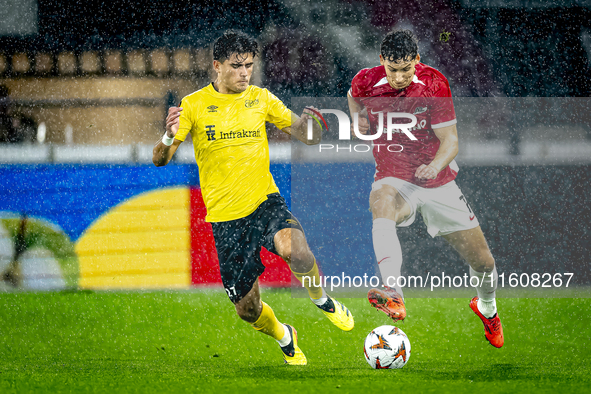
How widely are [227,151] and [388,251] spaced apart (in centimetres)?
106

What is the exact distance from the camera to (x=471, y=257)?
3.70 meters

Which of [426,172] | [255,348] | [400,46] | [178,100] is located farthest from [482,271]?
[178,100]

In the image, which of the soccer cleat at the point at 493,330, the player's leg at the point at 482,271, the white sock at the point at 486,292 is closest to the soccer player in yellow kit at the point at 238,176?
the player's leg at the point at 482,271

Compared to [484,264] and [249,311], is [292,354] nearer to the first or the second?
[249,311]

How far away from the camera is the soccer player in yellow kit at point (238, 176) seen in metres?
3.42

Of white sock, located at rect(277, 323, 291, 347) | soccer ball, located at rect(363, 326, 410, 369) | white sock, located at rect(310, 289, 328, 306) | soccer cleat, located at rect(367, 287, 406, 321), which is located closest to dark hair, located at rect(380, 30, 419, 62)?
soccer cleat, located at rect(367, 287, 406, 321)

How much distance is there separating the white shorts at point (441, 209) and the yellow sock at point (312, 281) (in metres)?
0.59

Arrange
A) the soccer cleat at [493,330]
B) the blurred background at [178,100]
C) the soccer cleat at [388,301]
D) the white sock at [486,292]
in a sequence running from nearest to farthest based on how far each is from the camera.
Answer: the soccer cleat at [388,301]
the white sock at [486,292]
the soccer cleat at [493,330]
the blurred background at [178,100]

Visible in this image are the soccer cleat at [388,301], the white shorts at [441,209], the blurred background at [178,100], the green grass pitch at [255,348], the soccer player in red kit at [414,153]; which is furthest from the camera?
the blurred background at [178,100]

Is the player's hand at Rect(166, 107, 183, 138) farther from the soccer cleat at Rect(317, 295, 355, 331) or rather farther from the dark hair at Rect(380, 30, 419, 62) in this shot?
the soccer cleat at Rect(317, 295, 355, 331)

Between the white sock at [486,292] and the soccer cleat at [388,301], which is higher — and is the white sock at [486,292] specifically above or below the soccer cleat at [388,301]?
below

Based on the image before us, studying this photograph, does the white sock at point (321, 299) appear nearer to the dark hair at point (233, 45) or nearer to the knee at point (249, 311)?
the knee at point (249, 311)

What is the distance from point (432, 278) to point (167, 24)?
5774 millimetres

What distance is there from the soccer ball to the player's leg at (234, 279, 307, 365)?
0.46m
